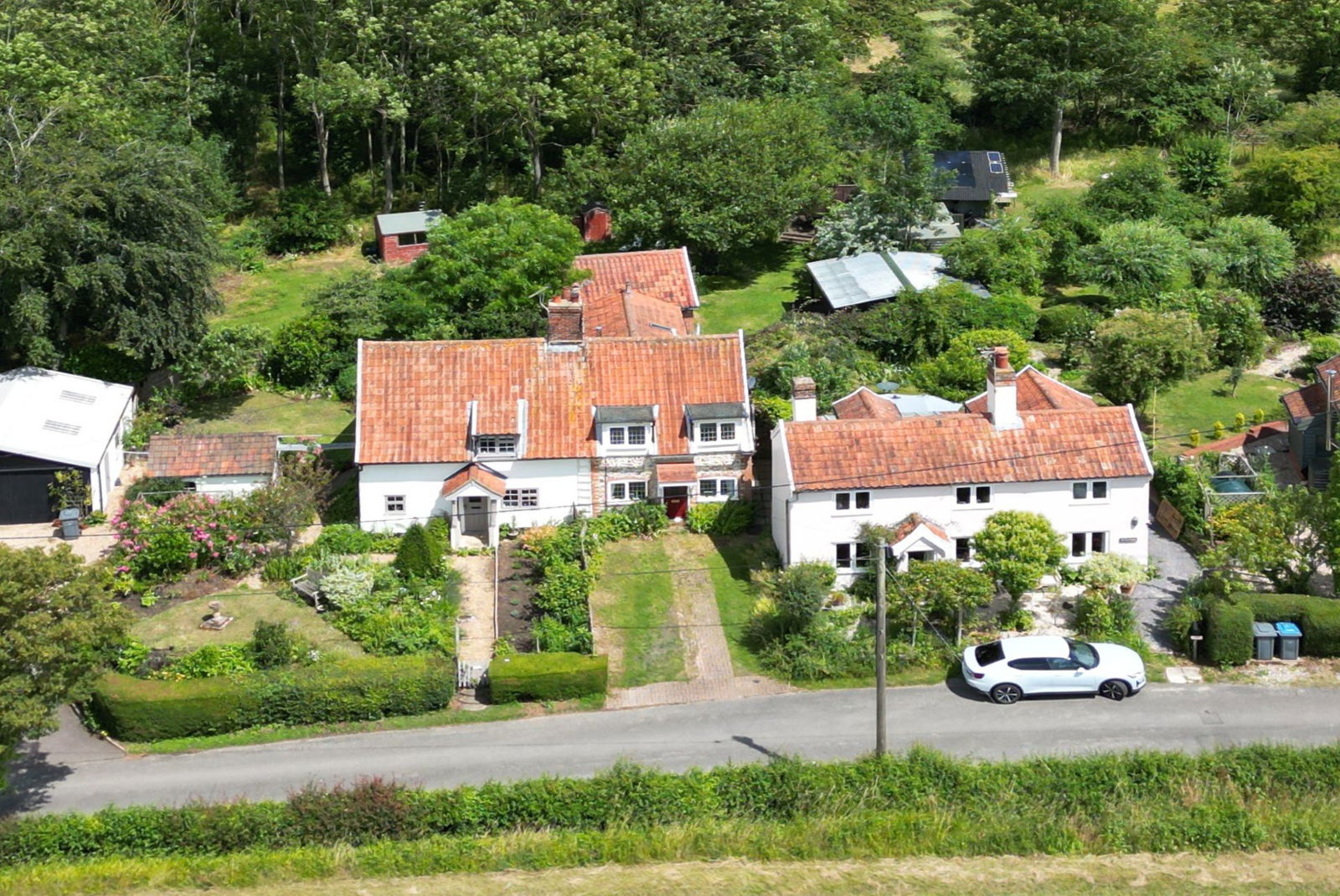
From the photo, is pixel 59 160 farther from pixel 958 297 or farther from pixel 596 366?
pixel 958 297

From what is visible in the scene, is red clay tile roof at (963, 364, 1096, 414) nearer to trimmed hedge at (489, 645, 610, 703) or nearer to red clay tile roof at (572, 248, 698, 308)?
trimmed hedge at (489, 645, 610, 703)

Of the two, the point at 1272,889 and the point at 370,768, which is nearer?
the point at 1272,889

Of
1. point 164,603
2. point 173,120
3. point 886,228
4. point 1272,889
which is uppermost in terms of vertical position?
point 173,120

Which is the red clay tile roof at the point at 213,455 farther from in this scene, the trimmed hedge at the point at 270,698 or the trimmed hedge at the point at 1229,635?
the trimmed hedge at the point at 1229,635

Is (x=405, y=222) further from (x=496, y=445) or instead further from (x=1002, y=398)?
(x=1002, y=398)

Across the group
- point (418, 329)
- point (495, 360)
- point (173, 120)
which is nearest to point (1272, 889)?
point (495, 360)

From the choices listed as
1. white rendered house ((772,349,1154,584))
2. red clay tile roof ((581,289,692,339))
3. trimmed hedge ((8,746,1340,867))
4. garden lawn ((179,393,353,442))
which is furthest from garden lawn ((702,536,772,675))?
garden lawn ((179,393,353,442))

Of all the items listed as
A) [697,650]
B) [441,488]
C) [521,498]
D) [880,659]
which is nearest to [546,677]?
[697,650]
